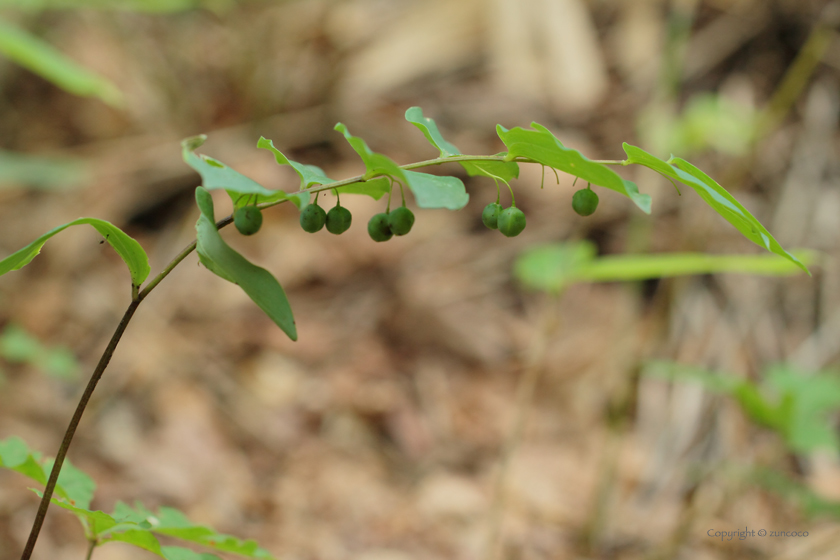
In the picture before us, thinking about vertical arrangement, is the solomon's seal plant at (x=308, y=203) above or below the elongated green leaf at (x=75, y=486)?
above

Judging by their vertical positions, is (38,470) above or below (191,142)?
below

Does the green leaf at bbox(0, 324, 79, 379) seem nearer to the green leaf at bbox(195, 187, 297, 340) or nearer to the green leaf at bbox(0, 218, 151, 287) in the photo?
the green leaf at bbox(0, 218, 151, 287)

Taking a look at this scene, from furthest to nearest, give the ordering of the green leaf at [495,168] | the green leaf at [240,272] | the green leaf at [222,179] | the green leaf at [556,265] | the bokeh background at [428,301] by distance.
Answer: the bokeh background at [428,301], the green leaf at [556,265], the green leaf at [495,168], the green leaf at [240,272], the green leaf at [222,179]

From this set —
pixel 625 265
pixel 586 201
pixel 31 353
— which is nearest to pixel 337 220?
pixel 586 201

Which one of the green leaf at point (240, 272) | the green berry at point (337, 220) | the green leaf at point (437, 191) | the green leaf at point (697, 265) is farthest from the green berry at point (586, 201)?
the green leaf at point (697, 265)

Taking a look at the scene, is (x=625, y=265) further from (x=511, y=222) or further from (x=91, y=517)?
(x=91, y=517)

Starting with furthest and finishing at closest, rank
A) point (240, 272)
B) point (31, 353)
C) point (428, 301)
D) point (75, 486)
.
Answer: point (428, 301)
point (31, 353)
point (75, 486)
point (240, 272)

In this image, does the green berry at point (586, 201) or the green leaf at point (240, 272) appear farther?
the green berry at point (586, 201)

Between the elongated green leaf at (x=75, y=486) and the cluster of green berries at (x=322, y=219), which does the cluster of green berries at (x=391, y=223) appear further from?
the elongated green leaf at (x=75, y=486)
